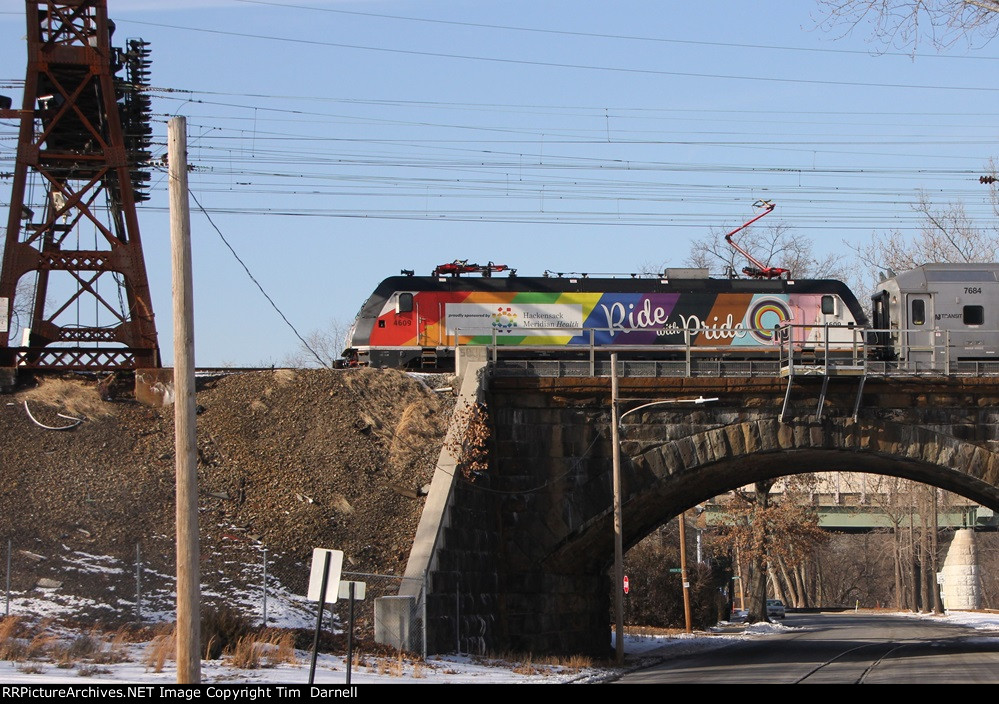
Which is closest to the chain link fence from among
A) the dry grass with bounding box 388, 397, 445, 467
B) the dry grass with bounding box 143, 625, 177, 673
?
the dry grass with bounding box 143, 625, 177, 673

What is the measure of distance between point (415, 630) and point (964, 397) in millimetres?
15662

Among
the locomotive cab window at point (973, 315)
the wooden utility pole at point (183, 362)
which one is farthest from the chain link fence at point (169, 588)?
the locomotive cab window at point (973, 315)

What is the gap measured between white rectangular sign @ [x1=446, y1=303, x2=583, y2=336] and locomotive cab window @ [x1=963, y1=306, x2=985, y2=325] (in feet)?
40.6

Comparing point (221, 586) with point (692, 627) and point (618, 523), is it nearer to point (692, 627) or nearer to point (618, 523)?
point (618, 523)

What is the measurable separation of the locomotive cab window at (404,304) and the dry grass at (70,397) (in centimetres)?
1094

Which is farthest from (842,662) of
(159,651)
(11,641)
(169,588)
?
(11,641)

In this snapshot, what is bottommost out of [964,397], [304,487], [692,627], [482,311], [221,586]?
[692,627]

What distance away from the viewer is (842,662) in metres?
32.1

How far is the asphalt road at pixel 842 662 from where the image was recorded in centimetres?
2603

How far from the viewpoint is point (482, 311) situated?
42.0 meters

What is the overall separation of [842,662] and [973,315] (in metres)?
13.5

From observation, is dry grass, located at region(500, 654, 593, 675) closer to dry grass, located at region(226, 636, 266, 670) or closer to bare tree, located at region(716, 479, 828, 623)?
dry grass, located at region(226, 636, 266, 670)

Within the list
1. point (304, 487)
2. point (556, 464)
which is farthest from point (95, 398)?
point (556, 464)
